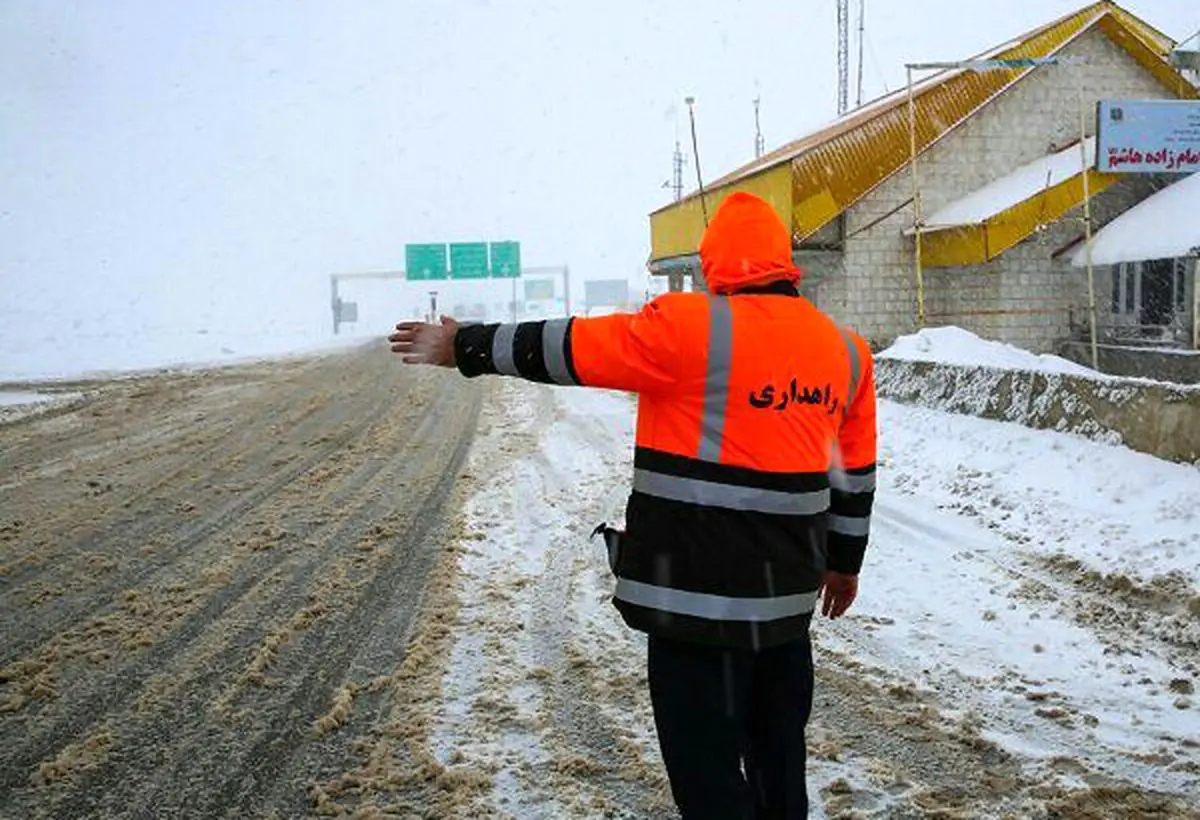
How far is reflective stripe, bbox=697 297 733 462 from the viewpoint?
2219 millimetres

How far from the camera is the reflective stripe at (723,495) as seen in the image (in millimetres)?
2244

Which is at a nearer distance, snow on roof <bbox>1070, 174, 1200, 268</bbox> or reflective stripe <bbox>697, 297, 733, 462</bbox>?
reflective stripe <bbox>697, 297, 733, 462</bbox>

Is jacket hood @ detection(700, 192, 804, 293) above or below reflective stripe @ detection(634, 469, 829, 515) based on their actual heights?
above

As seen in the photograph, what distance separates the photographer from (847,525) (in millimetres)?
2711

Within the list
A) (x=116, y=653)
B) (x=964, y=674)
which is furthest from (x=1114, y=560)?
(x=116, y=653)

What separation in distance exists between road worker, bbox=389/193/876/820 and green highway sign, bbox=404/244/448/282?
169 ft

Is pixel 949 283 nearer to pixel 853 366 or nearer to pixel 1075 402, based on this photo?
pixel 1075 402

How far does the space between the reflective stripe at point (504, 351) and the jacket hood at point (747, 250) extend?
555 mm

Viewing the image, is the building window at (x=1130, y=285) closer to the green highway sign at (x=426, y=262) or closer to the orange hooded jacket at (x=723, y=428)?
the orange hooded jacket at (x=723, y=428)

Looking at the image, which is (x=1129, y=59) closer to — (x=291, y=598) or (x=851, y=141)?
(x=851, y=141)

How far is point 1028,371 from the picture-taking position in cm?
864

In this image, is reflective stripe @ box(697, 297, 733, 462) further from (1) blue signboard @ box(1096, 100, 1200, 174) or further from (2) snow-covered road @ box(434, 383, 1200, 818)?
(1) blue signboard @ box(1096, 100, 1200, 174)

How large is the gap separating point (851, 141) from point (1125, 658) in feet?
47.8

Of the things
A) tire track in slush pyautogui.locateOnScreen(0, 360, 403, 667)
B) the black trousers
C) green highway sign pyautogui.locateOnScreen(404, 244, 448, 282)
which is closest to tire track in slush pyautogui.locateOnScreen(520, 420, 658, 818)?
the black trousers
